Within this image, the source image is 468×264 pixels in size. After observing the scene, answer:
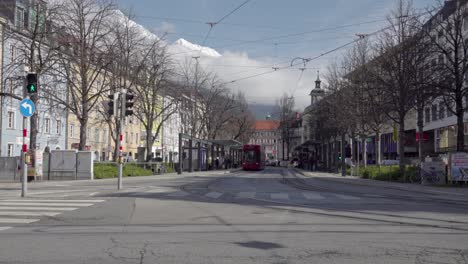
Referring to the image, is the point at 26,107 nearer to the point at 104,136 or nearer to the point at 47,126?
the point at 47,126

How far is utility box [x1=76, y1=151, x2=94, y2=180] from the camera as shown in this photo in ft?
119

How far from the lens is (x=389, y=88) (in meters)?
36.8

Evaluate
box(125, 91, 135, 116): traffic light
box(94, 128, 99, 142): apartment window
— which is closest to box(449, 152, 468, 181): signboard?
box(125, 91, 135, 116): traffic light

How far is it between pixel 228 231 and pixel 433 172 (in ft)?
80.8

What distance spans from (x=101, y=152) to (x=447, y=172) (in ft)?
177

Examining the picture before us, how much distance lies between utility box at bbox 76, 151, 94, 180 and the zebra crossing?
17.7 meters

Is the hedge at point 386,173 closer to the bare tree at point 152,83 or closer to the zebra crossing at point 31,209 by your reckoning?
the bare tree at point 152,83

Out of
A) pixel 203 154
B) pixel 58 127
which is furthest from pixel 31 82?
pixel 58 127

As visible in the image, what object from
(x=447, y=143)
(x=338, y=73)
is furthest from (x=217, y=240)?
(x=447, y=143)

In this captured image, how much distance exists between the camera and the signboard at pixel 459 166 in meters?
→ 30.6

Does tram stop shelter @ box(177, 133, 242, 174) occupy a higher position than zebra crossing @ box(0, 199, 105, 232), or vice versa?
tram stop shelter @ box(177, 133, 242, 174)

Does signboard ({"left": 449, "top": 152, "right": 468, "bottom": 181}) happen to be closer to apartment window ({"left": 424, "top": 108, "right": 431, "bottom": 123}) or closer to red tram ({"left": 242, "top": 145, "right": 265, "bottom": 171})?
apartment window ({"left": 424, "top": 108, "right": 431, "bottom": 123})

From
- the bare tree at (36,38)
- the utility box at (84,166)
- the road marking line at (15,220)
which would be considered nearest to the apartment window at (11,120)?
the bare tree at (36,38)

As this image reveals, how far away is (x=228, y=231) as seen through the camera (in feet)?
37.9
